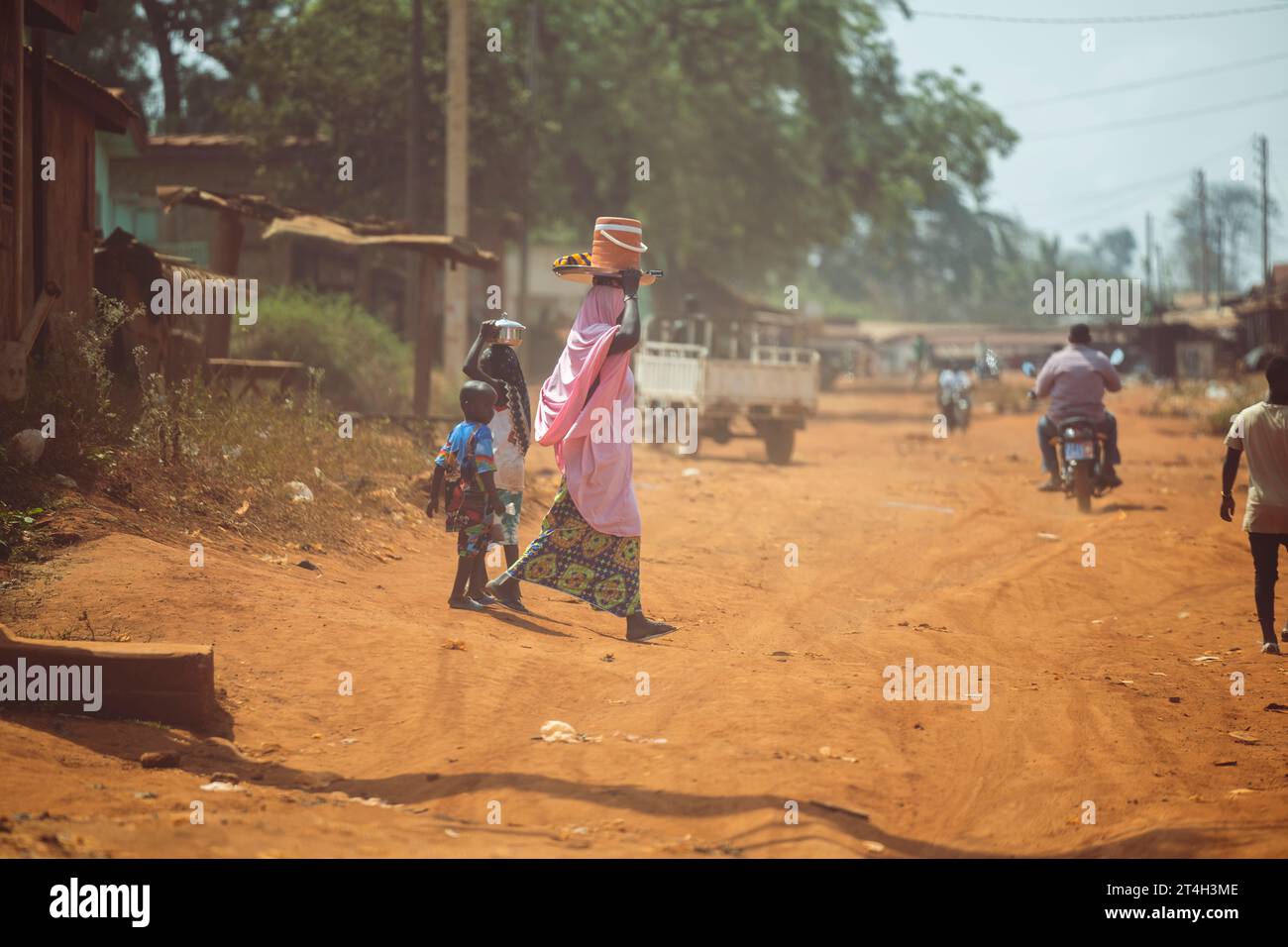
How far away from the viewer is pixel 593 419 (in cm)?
767

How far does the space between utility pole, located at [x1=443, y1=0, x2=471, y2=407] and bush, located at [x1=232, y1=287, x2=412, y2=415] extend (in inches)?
53.6

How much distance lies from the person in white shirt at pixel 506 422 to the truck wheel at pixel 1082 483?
24.6ft

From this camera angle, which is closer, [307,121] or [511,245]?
[307,121]

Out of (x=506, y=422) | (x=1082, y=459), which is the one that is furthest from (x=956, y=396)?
(x=506, y=422)

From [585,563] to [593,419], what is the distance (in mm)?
828

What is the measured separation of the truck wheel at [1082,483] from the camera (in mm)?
14156

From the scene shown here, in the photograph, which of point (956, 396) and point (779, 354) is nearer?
point (779, 354)

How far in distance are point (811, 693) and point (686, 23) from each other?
3348 centimetres

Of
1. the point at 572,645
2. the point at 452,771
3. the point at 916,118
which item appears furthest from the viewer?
the point at 916,118

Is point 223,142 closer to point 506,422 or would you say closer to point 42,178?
point 42,178
